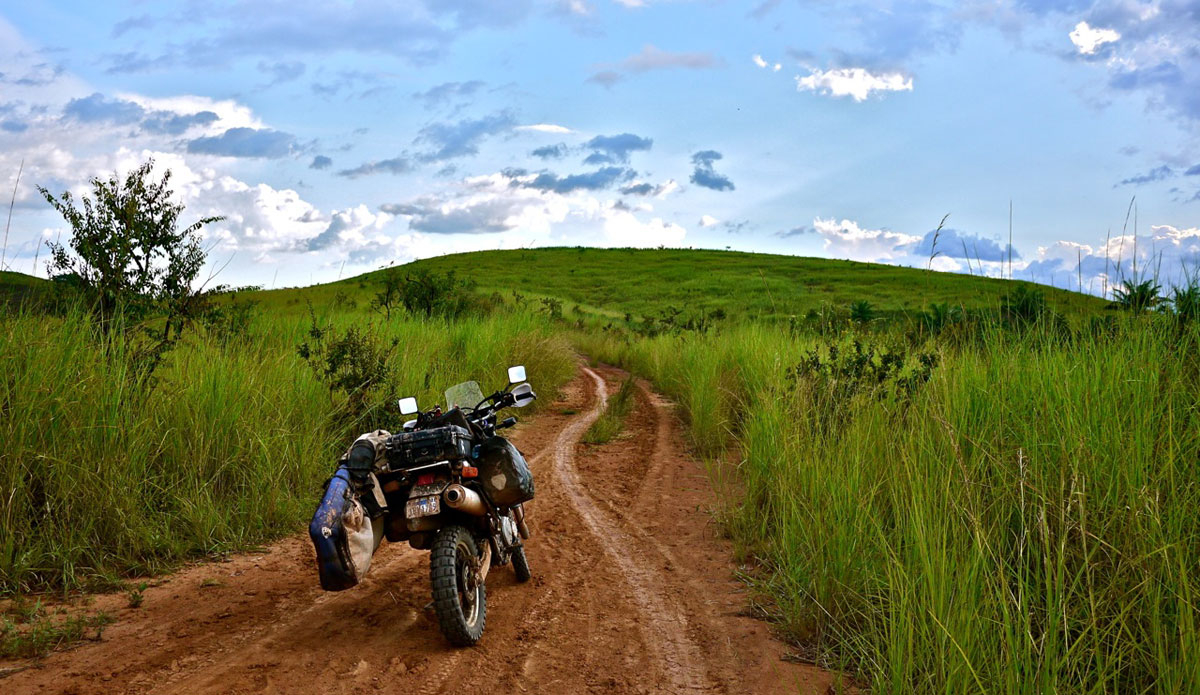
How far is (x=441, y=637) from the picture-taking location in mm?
4629

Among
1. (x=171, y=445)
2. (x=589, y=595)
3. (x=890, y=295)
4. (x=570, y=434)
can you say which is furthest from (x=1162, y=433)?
(x=890, y=295)

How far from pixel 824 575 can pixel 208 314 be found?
757 centimetres

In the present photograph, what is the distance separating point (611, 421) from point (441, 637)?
7.68m

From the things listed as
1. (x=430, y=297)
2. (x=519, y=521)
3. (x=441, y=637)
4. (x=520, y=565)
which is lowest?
(x=441, y=637)

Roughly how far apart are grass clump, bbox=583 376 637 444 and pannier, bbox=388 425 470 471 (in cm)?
694

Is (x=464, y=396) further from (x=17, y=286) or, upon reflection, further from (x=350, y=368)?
(x=17, y=286)

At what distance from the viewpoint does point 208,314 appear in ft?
30.4

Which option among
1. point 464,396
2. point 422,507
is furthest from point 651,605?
point 464,396

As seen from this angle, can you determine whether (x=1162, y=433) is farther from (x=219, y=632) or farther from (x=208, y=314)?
(x=208, y=314)

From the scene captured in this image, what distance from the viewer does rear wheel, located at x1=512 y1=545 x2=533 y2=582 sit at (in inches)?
218

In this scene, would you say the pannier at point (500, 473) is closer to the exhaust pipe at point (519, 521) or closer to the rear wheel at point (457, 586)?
the rear wheel at point (457, 586)

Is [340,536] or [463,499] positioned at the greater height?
[463,499]

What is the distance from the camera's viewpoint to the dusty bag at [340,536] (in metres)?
3.99

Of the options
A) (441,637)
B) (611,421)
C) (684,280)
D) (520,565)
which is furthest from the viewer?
(684,280)
